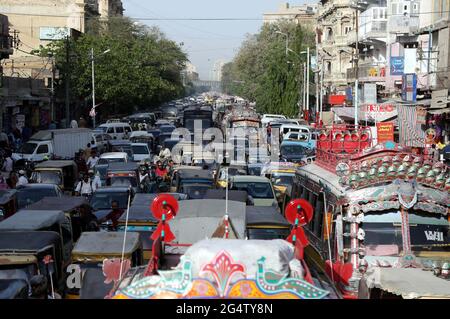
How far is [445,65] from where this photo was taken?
3572 centimetres

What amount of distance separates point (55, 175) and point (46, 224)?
1152 cm

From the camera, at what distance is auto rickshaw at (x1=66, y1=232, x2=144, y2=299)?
1110 centimetres

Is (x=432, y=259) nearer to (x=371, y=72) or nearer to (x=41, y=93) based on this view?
(x=371, y=72)

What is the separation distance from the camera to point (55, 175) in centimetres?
2533

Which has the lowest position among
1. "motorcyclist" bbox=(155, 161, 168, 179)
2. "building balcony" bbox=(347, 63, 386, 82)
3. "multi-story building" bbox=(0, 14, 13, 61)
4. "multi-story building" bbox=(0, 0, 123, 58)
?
"motorcyclist" bbox=(155, 161, 168, 179)

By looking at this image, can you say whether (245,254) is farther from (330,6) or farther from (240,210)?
(330,6)

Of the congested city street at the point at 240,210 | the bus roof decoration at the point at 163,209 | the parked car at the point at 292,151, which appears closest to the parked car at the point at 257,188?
the congested city street at the point at 240,210

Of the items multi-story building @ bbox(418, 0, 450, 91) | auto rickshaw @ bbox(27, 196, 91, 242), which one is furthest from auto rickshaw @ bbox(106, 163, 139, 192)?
multi-story building @ bbox(418, 0, 450, 91)

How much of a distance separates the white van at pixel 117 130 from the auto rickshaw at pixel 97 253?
34.7 m

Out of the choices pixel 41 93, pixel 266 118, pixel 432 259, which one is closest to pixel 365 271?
pixel 432 259

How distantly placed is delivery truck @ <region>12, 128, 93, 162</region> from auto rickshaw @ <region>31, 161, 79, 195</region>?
6.74m

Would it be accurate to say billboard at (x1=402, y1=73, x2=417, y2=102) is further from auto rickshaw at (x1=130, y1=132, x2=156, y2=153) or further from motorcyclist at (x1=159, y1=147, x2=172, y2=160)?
auto rickshaw at (x1=130, y1=132, x2=156, y2=153)

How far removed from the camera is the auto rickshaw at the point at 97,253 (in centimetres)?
1110
